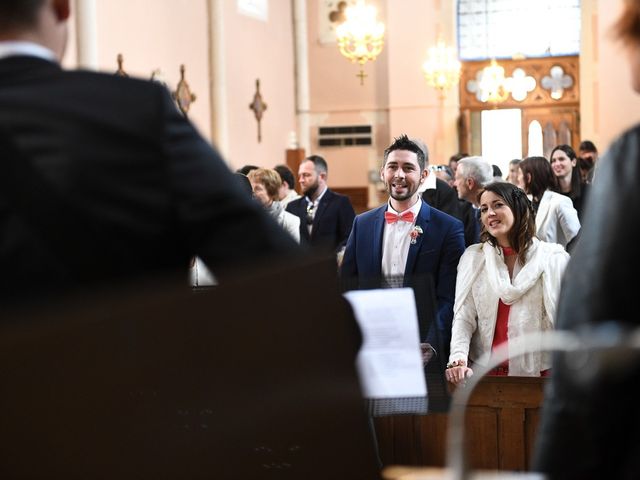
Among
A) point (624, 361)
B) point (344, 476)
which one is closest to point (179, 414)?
point (344, 476)

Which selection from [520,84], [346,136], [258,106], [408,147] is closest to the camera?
[408,147]

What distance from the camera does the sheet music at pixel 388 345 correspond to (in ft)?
5.83

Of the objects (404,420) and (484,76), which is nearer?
(404,420)

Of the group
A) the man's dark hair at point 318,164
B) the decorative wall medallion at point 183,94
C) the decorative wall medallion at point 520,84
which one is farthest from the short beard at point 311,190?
the decorative wall medallion at point 520,84

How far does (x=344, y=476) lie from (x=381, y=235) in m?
4.25

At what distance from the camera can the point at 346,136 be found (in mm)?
22703

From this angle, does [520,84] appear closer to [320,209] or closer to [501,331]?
[320,209]

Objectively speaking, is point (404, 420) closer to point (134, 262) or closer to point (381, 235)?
point (381, 235)

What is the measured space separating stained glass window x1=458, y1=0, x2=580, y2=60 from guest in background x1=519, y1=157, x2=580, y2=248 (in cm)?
1444

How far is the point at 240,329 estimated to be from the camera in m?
1.38

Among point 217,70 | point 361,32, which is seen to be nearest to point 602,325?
point 217,70

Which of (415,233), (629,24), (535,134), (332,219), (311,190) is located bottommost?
(332,219)

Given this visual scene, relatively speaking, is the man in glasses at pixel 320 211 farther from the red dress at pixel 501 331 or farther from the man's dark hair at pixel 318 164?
the red dress at pixel 501 331

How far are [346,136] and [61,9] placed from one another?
2103 cm
